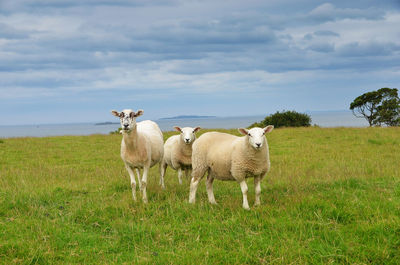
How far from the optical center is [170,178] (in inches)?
502

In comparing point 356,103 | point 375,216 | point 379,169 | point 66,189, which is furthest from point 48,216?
point 356,103

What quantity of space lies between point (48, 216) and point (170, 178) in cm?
546

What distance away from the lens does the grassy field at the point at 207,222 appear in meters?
5.62

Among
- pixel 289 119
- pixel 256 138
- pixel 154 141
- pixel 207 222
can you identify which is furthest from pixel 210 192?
pixel 289 119

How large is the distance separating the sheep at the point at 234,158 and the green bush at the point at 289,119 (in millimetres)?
31745

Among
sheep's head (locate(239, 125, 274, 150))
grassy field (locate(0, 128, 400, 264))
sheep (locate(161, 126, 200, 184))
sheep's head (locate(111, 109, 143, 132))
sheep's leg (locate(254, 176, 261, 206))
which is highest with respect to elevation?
sheep's head (locate(111, 109, 143, 132))

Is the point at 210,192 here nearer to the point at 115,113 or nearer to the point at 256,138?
the point at 256,138

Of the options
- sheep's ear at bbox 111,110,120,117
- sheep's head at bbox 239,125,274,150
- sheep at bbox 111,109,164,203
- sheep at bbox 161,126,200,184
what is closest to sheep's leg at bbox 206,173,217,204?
sheep at bbox 111,109,164,203

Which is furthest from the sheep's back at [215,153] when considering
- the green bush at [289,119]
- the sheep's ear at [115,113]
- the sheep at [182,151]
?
the green bush at [289,119]

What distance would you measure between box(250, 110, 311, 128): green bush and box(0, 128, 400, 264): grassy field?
2856 cm

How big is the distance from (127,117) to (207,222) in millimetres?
3437

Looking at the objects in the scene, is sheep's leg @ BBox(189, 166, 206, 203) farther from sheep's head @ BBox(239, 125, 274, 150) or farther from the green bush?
the green bush

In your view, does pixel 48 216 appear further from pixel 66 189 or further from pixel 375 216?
pixel 375 216

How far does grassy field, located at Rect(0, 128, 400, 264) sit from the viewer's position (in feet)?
18.4
